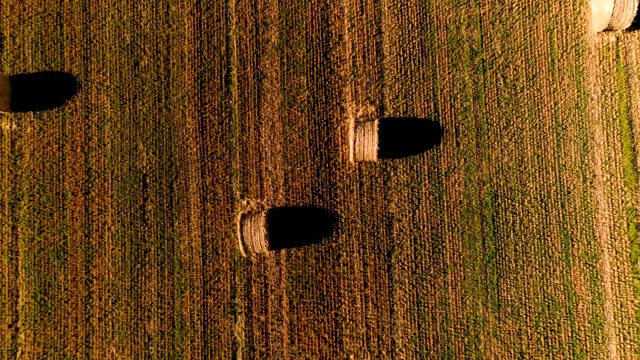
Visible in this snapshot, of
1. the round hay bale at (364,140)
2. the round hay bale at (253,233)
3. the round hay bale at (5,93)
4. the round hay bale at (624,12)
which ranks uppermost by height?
the round hay bale at (624,12)

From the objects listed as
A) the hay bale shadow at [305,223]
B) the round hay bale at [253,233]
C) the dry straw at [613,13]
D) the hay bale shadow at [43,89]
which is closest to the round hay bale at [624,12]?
the dry straw at [613,13]

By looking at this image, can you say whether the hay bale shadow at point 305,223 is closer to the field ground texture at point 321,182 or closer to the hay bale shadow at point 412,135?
the field ground texture at point 321,182

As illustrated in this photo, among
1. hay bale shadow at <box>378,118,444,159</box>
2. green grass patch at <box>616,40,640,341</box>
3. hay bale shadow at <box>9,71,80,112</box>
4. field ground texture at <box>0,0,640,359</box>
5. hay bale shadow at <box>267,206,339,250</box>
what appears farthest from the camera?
hay bale shadow at <box>9,71,80,112</box>

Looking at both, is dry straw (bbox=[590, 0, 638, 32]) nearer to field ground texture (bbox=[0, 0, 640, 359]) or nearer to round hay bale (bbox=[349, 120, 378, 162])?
field ground texture (bbox=[0, 0, 640, 359])

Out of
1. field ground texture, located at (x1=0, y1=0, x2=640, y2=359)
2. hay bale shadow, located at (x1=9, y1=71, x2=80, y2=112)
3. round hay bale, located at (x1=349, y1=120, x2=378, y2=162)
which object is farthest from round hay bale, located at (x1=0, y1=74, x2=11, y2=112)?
round hay bale, located at (x1=349, y1=120, x2=378, y2=162)

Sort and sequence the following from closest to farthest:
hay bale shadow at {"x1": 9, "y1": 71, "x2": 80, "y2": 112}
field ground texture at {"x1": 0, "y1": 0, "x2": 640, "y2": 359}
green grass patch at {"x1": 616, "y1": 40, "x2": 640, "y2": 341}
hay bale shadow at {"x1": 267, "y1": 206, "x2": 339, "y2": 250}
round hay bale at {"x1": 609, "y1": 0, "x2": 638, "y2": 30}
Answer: round hay bale at {"x1": 609, "y1": 0, "x2": 638, "y2": 30}
green grass patch at {"x1": 616, "y1": 40, "x2": 640, "y2": 341}
field ground texture at {"x1": 0, "y1": 0, "x2": 640, "y2": 359}
hay bale shadow at {"x1": 267, "y1": 206, "x2": 339, "y2": 250}
hay bale shadow at {"x1": 9, "y1": 71, "x2": 80, "y2": 112}

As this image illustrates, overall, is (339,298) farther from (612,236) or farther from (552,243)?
(612,236)
